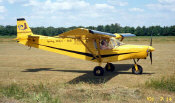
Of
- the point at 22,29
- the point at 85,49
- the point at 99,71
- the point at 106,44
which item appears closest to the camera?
the point at 99,71

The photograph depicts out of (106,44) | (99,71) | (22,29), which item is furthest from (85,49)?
(22,29)

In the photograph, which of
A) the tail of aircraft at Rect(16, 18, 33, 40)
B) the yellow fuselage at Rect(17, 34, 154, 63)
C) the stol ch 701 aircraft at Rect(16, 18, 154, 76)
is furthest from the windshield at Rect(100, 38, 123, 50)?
the tail of aircraft at Rect(16, 18, 33, 40)

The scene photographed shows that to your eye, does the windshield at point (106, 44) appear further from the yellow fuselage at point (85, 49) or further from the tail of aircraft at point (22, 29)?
the tail of aircraft at point (22, 29)

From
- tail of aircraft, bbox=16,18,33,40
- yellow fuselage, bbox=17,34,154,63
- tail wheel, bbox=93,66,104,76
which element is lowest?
tail wheel, bbox=93,66,104,76

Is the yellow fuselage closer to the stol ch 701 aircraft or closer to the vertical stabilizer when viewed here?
the stol ch 701 aircraft

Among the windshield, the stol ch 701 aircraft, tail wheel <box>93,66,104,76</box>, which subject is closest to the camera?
the stol ch 701 aircraft

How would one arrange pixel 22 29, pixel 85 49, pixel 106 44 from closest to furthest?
pixel 106 44 → pixel 85 49 → pixel 22 29

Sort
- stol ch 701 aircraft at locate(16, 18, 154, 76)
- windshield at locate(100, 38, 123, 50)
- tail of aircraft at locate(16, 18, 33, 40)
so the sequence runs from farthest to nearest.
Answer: tail of aircraft at locate(16, 18, 33, 40), windshield at locate(100, 38, 123, 50), stol ch 701 aircraft at locate(16, 18, 154, 76)

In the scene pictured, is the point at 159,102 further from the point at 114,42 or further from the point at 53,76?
the point at 53,76

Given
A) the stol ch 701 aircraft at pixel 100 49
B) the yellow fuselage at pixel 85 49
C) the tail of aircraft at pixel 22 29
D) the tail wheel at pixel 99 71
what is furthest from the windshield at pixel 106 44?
the tail of aircraft at pixel 22 29

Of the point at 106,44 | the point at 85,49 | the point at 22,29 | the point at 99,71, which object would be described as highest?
the point at 22,29

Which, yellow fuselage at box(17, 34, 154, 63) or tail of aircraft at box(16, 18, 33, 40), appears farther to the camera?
tail of aircraft at box(16, 18, 33, 40)

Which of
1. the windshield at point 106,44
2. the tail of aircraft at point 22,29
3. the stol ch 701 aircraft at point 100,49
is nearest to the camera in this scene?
the stol ch 701 aircraft at point 100,49

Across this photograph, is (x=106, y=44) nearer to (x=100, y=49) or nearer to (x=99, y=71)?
(x=100, y=49)
